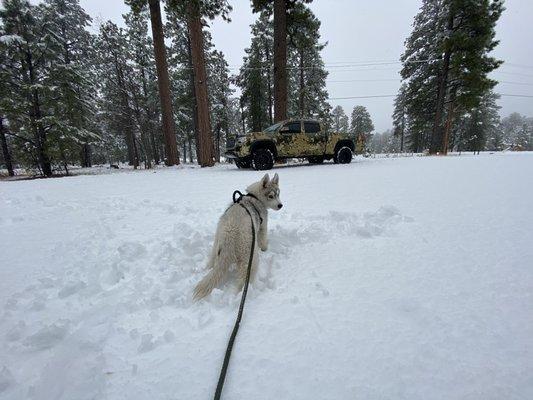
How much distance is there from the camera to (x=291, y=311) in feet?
6.80

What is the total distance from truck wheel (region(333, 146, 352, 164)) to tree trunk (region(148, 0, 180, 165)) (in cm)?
1007

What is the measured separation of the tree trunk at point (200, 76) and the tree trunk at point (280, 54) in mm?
3847

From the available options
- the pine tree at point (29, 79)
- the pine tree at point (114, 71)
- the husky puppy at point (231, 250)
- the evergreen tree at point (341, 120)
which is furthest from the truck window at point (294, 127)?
the evergreen tree at point (341, 120)

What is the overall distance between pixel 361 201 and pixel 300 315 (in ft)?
11.4

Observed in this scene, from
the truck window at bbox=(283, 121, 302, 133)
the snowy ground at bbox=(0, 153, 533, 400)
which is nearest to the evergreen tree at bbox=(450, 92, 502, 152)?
the truck window at bbox=(283, 121, 302, 133)

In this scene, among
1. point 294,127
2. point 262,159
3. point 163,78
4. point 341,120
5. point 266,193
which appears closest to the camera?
point 266,193

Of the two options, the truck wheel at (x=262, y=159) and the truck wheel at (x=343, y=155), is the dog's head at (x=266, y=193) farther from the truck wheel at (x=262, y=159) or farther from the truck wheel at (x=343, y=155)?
the truck wheel at (x=343, y=155)

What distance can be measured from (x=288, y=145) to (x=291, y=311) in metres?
9.89

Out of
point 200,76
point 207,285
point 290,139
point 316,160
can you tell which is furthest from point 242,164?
point 207,285

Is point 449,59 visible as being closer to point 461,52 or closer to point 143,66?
point 461,52

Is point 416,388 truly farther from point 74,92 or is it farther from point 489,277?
point 74,92

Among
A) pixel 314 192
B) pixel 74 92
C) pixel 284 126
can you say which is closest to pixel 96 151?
pixel 74 92

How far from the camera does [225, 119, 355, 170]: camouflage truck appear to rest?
10.8m

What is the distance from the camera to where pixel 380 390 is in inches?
54.5
